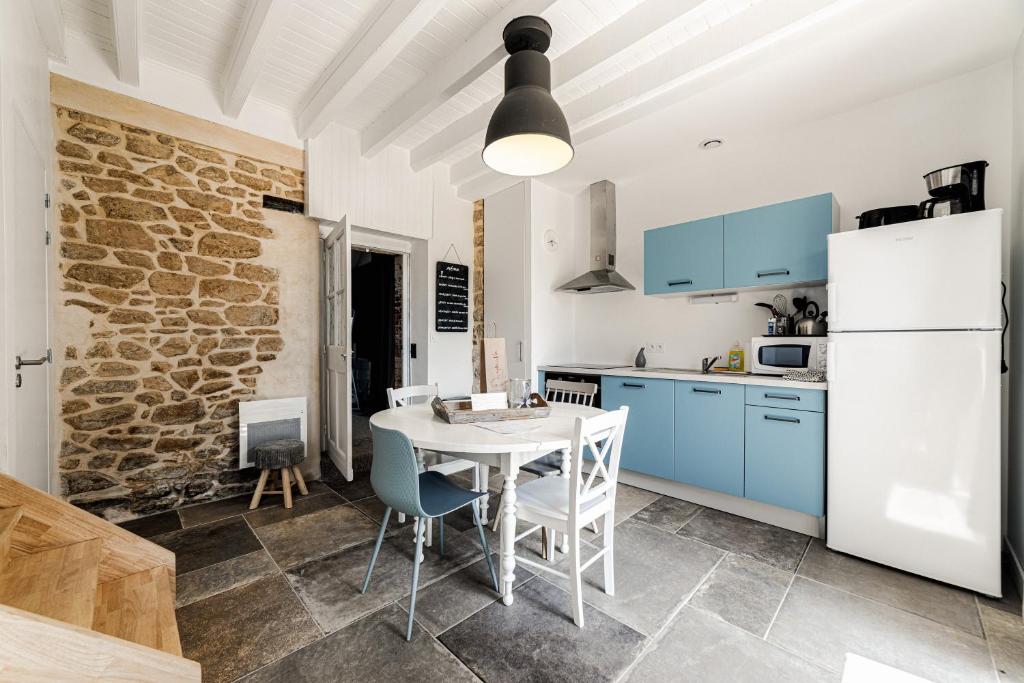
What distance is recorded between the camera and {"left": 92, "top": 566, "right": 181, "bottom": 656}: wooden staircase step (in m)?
1.05

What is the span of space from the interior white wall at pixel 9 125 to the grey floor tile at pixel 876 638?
10.4 ft

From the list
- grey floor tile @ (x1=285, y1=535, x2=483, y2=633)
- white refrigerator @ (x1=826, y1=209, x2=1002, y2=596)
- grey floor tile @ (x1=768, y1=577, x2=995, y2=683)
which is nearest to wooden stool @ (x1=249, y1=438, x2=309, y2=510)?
grey floor tile @ (x1=285, y1=535, x2=483, y2=633)

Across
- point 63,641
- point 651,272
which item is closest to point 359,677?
point 63,641

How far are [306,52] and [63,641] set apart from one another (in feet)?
10.3

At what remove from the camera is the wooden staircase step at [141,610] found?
3.45 ft

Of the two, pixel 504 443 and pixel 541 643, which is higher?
pixel 504 443

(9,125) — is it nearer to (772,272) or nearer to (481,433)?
(481,433)

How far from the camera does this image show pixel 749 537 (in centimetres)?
253

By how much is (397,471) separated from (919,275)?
2.71 m

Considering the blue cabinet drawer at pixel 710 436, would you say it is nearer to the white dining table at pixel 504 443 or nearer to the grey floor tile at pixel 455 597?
the white dining table at pixel 504 443

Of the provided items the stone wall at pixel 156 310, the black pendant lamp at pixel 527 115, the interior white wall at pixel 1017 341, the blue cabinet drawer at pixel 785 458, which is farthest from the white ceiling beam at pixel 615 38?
the blue cabinet drawer at pixel 785 458

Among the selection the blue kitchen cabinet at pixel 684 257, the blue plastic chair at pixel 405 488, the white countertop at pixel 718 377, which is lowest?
the blue plastic chair at pixel 405 488

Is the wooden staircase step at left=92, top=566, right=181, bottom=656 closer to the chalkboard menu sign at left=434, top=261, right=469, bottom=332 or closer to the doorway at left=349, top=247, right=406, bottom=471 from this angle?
the chalkboard menu sign at left=434, top=261, right=469, bottom=332

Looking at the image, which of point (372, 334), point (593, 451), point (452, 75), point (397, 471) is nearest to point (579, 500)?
point (593, 451)
